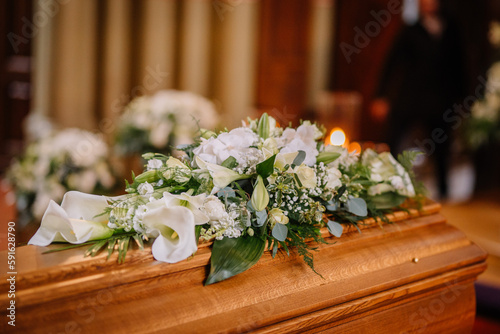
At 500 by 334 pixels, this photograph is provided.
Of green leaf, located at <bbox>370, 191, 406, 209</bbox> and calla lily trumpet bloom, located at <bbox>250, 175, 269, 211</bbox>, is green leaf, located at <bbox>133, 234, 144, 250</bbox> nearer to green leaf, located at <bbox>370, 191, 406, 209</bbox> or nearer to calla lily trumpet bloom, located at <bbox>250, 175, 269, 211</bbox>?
calla lily trumpet bloom, located at <bbox>250, 175, 269, 211</bbox>

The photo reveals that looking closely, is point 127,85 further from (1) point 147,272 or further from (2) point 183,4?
(1) point 147,272

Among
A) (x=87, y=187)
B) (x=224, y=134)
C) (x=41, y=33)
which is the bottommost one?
(x=87, y=187)

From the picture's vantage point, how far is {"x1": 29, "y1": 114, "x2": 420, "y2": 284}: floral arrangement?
112 centimetres

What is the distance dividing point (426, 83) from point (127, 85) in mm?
3320

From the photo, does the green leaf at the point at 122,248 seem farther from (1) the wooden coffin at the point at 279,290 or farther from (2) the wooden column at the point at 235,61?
(2) the wooden column at the point at 235,61

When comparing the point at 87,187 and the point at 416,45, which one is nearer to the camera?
the point at 87,187

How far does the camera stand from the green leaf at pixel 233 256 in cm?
113

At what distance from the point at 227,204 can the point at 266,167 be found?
14 cm

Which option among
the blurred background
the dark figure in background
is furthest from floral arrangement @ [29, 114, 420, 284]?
the dark figure in background

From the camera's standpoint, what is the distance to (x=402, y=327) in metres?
1.42

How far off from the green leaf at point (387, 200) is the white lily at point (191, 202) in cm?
62

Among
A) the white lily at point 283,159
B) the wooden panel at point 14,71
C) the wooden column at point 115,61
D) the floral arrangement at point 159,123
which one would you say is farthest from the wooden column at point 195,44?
the white lily at point 283,159

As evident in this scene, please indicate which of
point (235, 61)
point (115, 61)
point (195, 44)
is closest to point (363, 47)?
point (235, 61)

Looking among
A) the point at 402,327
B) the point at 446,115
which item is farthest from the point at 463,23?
the point at 402,327
